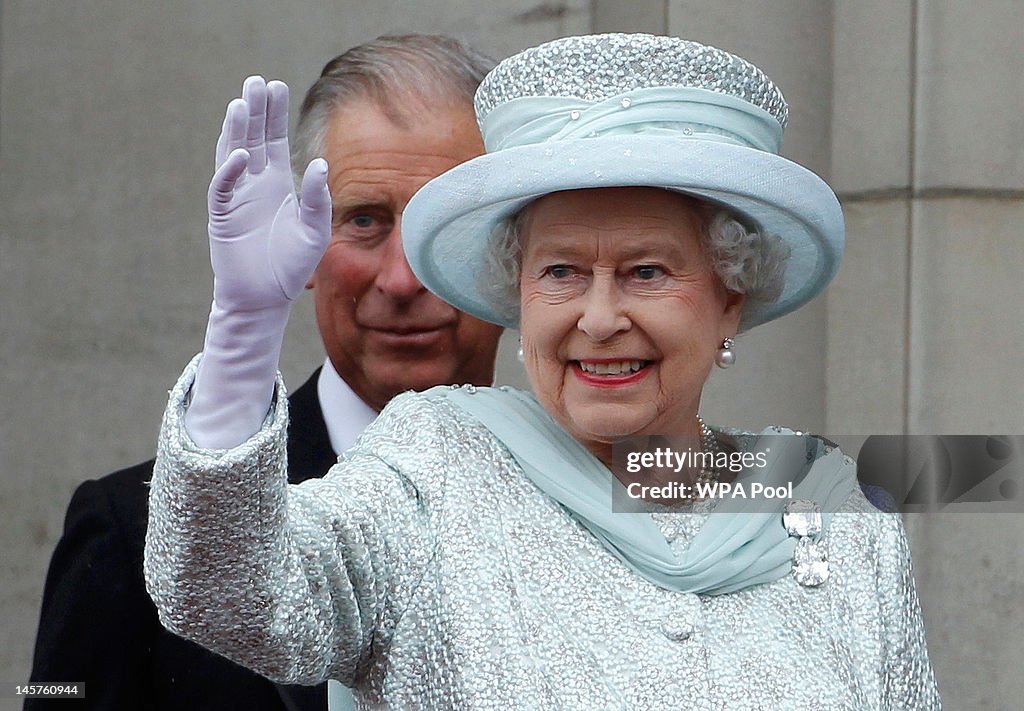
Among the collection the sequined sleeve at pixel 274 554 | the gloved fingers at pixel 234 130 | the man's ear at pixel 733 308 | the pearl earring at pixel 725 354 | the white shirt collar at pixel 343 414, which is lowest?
the sequined sleeve at pixel 274 554

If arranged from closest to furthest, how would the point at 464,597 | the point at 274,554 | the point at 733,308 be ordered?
the point at 274,554 < the point at 464,597 < the point at 733,308

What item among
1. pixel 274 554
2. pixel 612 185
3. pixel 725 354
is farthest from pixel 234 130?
pixel 725 354

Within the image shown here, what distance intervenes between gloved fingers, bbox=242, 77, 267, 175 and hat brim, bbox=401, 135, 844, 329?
49 centimetres

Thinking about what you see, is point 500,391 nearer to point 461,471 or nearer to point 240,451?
point 461,471

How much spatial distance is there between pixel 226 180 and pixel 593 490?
706mm

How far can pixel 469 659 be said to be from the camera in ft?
7.00

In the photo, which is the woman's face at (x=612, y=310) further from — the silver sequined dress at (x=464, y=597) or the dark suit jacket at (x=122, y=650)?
the dark suit jacket at (x=122, y=650)

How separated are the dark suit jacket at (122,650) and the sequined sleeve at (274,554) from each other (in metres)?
0.64

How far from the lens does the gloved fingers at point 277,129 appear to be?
73.5 inches

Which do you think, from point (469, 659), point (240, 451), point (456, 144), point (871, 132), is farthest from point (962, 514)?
point (240, 451)

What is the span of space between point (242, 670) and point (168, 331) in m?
2.03

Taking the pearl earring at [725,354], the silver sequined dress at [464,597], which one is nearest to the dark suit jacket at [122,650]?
the silver sequined dress at [464,597]

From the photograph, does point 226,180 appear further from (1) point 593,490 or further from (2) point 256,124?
(1) point 593,490

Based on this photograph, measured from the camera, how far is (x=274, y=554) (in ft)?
6.39
